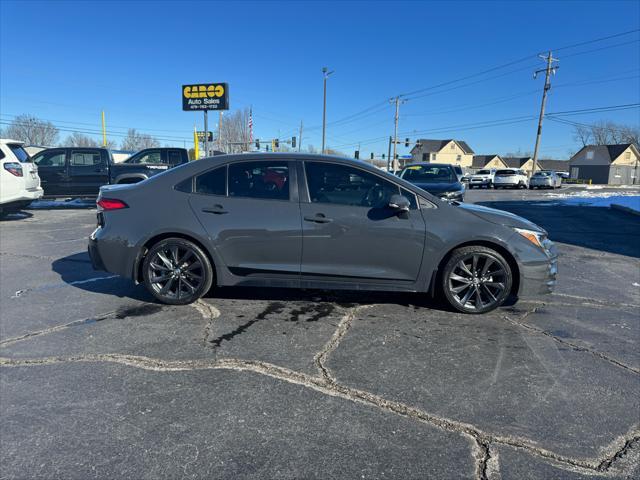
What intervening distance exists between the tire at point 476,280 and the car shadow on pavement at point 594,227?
17.5 feet

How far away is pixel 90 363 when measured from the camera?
126 inches

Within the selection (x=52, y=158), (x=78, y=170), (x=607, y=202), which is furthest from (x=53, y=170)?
(x=607, y=202)

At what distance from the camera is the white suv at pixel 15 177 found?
31.9 feet

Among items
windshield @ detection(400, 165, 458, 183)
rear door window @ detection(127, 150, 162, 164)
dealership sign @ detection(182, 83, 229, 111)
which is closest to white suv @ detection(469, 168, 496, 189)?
dealership sign @ detection(182, 83, 229, 111)

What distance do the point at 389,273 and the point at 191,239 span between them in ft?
6.92

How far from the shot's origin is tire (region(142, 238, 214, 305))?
438cm

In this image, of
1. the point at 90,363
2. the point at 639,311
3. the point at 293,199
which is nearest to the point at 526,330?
the point at 639,311

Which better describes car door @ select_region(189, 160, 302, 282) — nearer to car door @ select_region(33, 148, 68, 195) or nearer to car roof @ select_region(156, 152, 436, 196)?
car roof @ select_region(156, 152, 436, 196)

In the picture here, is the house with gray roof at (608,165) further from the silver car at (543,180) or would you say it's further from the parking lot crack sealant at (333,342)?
the parking lot crack sealant at (333,342)

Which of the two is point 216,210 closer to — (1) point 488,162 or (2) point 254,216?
(2) point 254,216

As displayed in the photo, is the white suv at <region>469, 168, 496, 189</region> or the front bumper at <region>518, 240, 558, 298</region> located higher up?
the white suv at <region>469, 168, 496, 189</region>

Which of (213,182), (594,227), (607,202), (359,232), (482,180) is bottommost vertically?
(594,227)

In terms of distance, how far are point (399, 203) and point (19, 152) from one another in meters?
10.5

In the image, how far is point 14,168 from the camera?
32.2 feet
